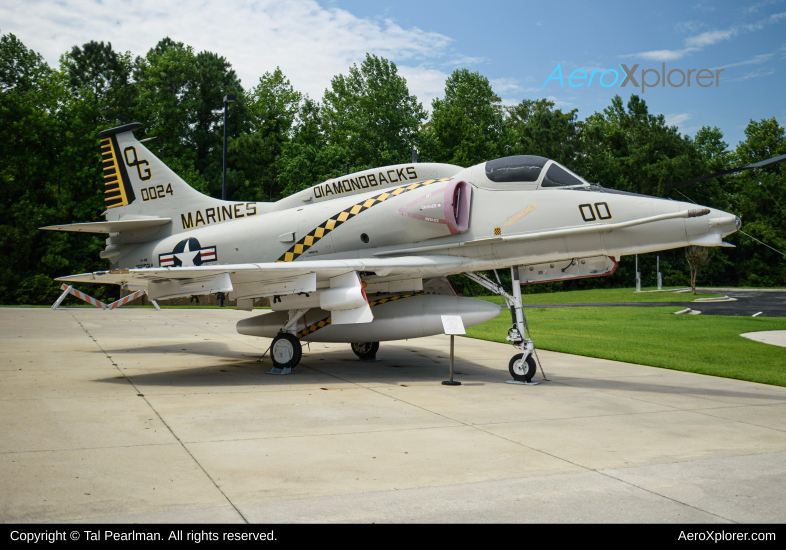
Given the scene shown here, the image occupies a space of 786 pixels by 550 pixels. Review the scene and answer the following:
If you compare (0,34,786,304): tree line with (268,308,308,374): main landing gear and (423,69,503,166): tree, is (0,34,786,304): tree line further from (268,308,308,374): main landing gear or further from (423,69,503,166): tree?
(268,308,308,374): main landing gear

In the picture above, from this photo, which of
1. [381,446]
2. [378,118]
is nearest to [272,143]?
[378,118]

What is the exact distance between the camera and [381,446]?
5180 millimetres

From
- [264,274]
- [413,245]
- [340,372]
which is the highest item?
[413,245]

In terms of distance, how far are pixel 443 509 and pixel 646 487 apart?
159 centimetres

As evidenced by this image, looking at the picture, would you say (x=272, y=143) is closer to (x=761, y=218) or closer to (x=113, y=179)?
(x=113, y=179)

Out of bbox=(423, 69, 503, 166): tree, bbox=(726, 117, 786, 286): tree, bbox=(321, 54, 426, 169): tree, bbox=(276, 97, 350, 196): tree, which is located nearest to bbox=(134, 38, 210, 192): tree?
bbox=(276, 97, 350, 196): tree

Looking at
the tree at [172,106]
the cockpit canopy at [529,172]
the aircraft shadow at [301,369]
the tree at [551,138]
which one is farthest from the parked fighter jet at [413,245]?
the tree at [551,138]

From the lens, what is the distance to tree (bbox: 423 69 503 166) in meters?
53.0

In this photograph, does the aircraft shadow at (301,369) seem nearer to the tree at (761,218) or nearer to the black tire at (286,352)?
the black tire at (286,352)

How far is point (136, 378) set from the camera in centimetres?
877

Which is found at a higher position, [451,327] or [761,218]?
[761,218]

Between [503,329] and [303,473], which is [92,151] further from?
[303,473]

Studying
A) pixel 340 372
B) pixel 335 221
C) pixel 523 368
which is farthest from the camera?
pixel 335 221

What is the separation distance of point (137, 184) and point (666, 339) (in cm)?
1366
